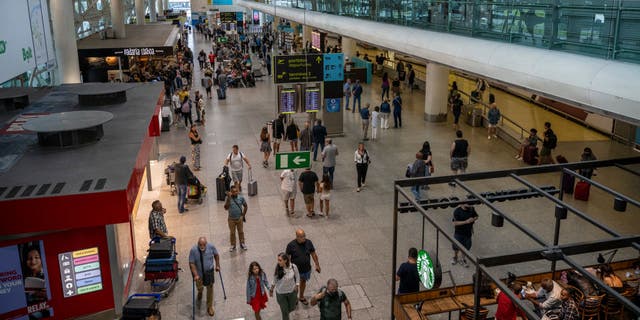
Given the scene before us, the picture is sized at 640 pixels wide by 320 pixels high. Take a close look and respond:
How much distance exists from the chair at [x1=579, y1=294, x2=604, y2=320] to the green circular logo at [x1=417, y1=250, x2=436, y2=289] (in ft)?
8.98

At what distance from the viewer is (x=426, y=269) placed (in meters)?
7.27

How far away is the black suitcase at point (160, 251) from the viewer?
9.60m

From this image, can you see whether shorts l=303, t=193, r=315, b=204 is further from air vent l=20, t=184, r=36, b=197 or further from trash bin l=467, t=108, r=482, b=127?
trash bin l=467, t=108, r=482, b=127

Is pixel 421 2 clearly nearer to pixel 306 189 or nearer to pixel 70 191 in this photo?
pixel 306 189

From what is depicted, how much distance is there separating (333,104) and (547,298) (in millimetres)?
13526

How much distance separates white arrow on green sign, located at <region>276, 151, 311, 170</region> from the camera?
1181cm

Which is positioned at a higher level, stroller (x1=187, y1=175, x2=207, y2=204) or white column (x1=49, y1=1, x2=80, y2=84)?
white column (x1=49, y1=1, x2=80, y2=84)

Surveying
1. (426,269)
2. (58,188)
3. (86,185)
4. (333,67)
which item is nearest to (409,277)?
(426,269)

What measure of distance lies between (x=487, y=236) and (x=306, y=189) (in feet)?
13.6

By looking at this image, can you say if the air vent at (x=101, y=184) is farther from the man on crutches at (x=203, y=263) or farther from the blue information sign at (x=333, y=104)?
the blue information sign at (x=333, y=104)

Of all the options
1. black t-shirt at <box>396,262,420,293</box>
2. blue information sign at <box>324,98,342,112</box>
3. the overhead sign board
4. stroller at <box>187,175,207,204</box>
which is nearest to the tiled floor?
stroller at <box>187,175,207,204</box>

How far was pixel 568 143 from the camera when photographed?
2014cm

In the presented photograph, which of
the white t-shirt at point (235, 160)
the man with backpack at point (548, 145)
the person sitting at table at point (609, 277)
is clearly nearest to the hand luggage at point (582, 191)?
the man with backpack at point (548, 145)

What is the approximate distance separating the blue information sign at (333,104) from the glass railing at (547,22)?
4602 mm
